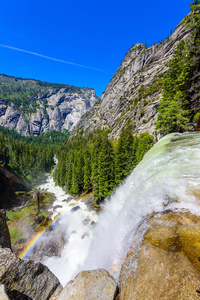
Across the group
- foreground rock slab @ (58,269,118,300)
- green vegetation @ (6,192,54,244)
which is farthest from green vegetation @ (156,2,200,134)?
green vegetation @ (6,192,54,244)

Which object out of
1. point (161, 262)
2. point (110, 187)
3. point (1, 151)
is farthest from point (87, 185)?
point (1, 151)

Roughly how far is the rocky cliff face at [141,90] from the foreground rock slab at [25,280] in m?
58.3

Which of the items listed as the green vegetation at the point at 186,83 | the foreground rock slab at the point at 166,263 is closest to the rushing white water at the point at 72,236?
the foreground rock slab at the point at 166,263

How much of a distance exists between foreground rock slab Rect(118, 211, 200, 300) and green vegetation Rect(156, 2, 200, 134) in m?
20.0

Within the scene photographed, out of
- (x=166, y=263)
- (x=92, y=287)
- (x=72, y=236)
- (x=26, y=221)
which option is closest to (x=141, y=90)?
(x=72, y=236)

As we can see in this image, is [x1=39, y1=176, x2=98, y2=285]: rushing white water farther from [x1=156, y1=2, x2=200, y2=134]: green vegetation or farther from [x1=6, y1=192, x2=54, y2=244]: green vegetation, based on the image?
[x1=156, y1=2, x2=200, y2=134]: green vegetation

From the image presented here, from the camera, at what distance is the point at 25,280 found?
4.91m

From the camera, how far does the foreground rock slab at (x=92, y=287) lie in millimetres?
4281

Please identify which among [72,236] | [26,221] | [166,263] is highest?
[166,263]

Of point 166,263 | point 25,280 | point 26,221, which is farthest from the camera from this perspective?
point 26,221

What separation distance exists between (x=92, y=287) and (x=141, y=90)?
11605 cm

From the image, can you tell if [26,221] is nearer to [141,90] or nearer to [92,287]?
[92,287]

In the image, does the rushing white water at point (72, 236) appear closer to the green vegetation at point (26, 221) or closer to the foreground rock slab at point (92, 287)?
the green vegetation at point (26, 221)

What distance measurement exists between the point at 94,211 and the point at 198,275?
29.2 metres
